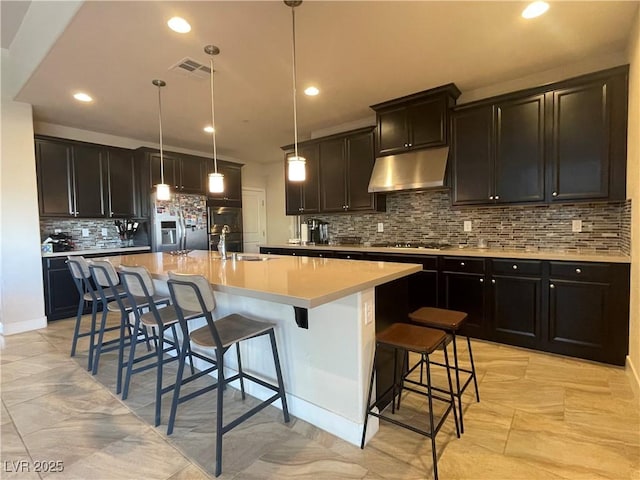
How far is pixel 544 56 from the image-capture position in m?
2.84

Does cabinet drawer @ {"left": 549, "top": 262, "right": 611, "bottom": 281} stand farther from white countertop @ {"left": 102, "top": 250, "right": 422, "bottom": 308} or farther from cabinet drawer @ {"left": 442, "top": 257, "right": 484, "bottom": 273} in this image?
white countertop @ {"left": 102, "top": 250, "right": 422, "bottom": 308}

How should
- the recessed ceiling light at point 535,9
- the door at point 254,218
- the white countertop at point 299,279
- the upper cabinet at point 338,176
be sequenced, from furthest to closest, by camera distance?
the door at point 254,218
the upper cabinet at point 338,176
the recessed ceiling light at point 535,9
the white countertop at point 299,279

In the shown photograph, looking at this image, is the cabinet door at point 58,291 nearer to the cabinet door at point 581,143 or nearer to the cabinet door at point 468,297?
the cabinet door at point 468,297

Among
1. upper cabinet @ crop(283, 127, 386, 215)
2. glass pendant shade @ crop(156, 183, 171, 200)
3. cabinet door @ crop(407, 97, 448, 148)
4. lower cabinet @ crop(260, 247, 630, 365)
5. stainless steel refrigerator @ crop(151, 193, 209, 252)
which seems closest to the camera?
lower cabinet @ crop(260, 247, 630, 365)

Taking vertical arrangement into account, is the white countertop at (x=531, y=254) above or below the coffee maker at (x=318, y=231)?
below

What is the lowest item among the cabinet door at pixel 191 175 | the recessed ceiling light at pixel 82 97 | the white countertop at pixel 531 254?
the white countertop at pixel 531 254

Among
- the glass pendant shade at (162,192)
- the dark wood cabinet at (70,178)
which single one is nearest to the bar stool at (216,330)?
the glass pendant shade at (162,192)

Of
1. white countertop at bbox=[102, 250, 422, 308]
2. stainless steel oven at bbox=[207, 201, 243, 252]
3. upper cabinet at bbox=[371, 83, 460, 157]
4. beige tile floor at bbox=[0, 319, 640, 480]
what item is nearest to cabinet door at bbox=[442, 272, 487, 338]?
beige tile floor at bbox=[0, 319, 640, 480]

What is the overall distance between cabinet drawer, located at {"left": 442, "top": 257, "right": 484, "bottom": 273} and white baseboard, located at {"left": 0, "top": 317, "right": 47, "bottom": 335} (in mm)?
4727

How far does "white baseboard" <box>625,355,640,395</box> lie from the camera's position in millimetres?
2193

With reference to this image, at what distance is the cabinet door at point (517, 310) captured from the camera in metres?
2.92

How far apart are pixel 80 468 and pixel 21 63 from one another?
377 cm

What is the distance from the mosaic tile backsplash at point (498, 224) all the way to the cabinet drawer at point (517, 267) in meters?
0.56

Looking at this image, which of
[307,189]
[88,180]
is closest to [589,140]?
[307,189]
